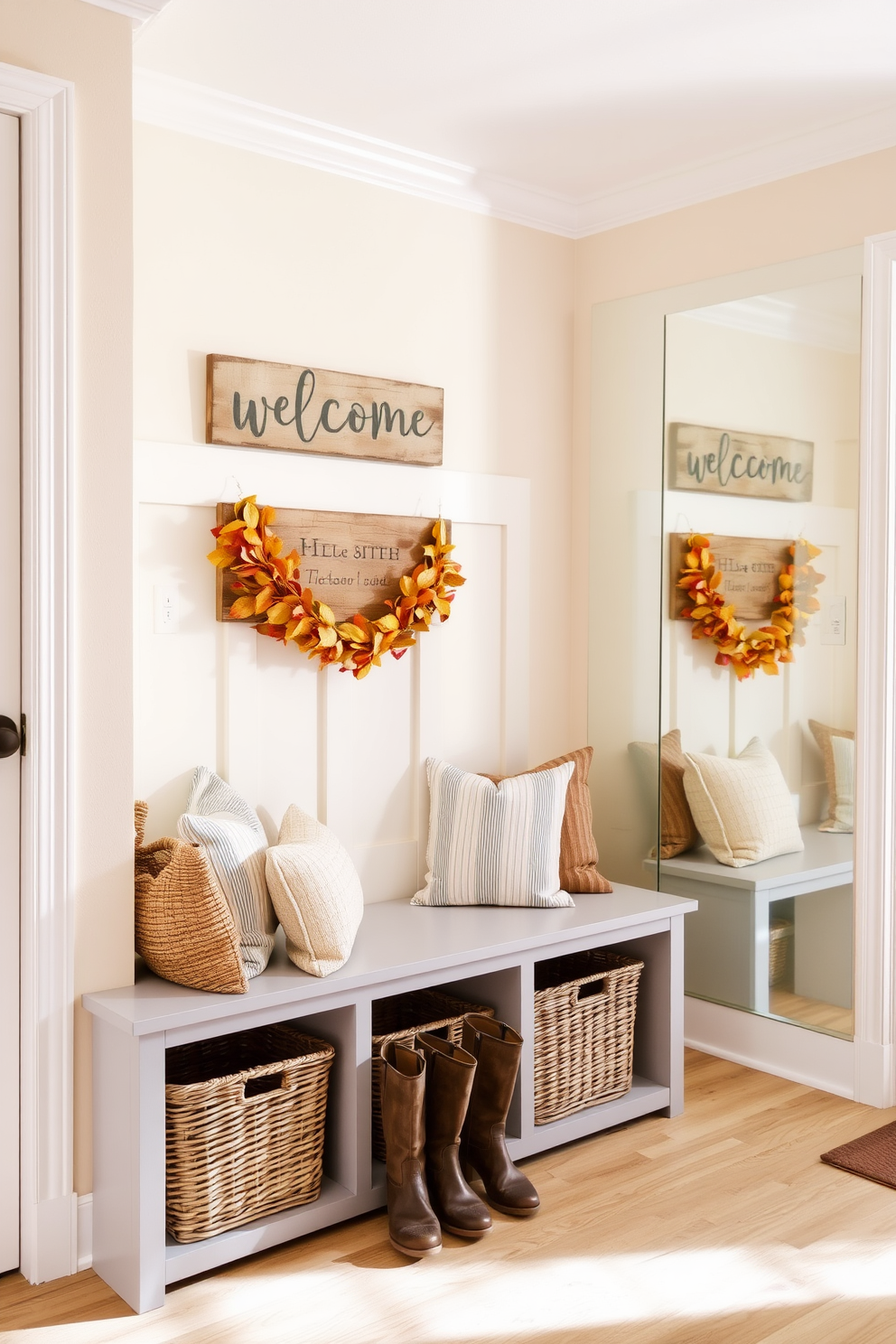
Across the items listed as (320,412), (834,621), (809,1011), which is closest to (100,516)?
(320,412)

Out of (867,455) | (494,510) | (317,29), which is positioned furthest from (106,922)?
(867,455)

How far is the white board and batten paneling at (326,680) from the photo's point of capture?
266 cm

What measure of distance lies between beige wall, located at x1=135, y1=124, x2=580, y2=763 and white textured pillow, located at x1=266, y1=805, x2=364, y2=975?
3.28 ft

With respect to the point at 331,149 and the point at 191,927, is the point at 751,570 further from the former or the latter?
the point at 191,927

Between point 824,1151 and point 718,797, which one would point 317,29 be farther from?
point 824,1151

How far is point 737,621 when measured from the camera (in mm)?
3156

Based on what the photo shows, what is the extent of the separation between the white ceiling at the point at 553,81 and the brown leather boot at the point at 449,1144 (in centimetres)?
210

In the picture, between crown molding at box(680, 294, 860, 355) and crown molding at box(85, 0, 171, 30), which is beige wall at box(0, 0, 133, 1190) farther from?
crown molding at box(680, 294, 860, 355)

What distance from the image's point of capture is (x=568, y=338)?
3516mm

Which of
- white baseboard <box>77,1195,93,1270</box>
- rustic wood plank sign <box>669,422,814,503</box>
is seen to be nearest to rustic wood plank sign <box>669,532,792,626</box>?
rustic wood plank sign <box>669,422,814,503</box>

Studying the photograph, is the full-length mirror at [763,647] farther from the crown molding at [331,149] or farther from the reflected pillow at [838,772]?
the crown molding at [331,149]

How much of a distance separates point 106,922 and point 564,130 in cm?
214

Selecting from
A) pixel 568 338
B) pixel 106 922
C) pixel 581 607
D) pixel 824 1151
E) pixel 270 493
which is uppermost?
pixel 568 338

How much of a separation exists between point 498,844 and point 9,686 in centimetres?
128
